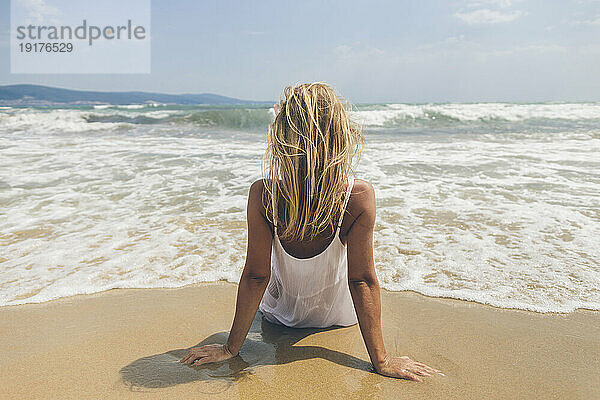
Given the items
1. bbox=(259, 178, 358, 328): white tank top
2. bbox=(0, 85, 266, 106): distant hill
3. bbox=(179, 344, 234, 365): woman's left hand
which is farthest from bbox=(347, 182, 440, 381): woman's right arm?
bbox=(0, 85, 266, 106): distant hill

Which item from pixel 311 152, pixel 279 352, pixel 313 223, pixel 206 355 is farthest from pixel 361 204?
pixel 206 355

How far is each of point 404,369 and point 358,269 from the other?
0.49 meters

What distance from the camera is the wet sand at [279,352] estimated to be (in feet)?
6.19

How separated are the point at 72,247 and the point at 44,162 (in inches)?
214

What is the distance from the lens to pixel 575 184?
19.4ft

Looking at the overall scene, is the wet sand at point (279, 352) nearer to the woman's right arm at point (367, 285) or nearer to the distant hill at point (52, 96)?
the woman's right arm at point (367, 285)

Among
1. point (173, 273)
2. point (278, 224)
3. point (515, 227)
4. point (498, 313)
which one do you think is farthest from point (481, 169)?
point (278, 224)

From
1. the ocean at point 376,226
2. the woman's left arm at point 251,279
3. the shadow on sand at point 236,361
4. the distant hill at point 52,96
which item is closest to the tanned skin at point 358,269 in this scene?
the woman's left arm at point 251,279

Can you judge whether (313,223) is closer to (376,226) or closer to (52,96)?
(376,226)

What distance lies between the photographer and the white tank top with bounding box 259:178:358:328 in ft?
6.98

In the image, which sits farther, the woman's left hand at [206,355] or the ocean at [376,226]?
the ocean at [376,226]

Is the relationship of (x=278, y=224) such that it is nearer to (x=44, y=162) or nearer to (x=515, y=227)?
(x=515, y=227)

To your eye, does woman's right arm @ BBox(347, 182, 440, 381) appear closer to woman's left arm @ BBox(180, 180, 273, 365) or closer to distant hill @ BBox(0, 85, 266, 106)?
woman's left arm @ BBox(180, 180, 273, 365)

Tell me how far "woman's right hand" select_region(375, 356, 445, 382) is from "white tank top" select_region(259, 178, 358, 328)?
16.6 inches
